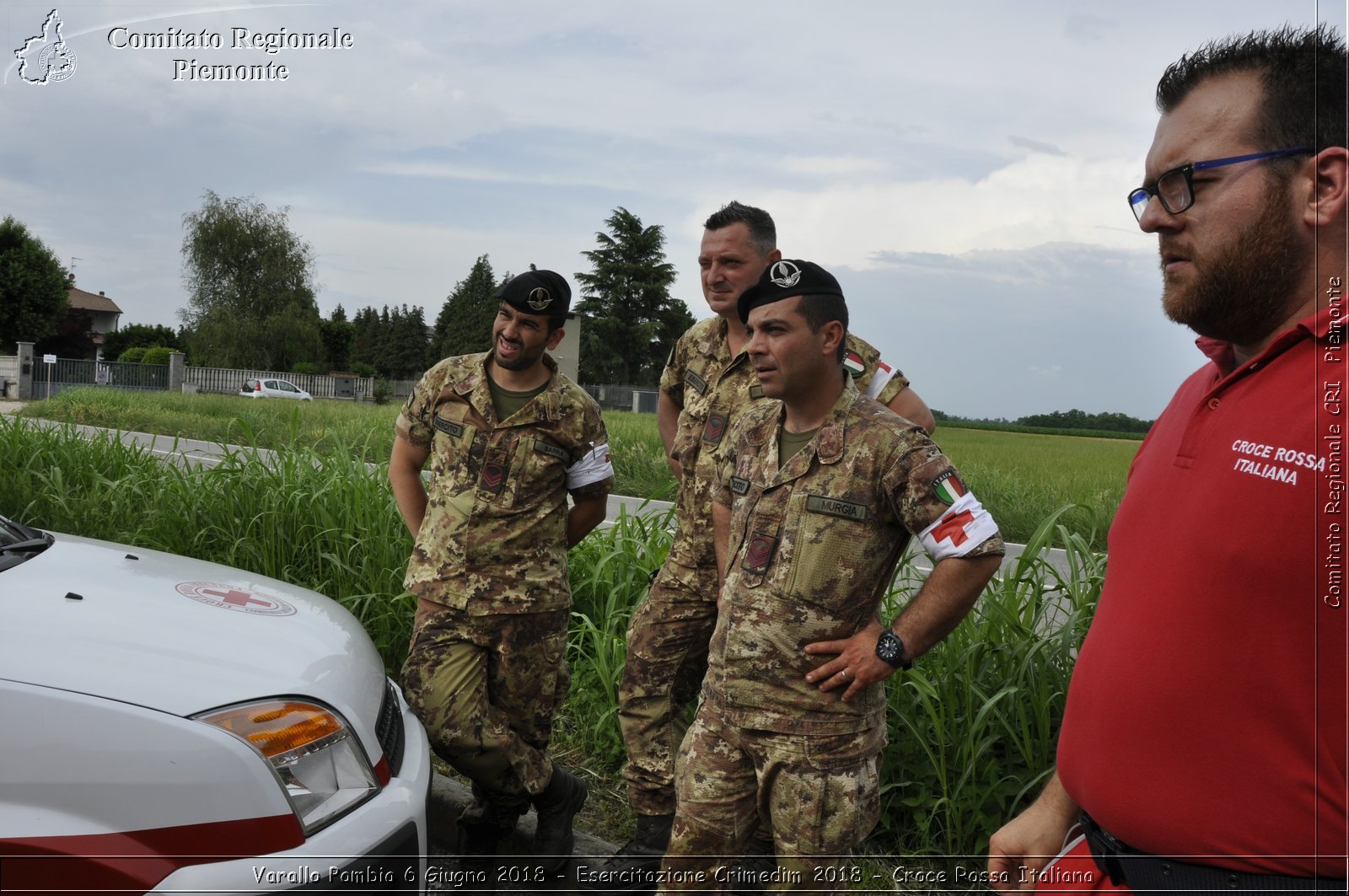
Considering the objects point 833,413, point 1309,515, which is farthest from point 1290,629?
point 833,413

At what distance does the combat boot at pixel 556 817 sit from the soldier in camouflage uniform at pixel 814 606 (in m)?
1.02

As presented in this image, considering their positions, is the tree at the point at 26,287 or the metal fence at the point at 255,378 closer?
the tree at the point at 26,287

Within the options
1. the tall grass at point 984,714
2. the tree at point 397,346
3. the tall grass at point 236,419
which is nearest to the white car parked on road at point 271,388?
the tall grass at point 236,419

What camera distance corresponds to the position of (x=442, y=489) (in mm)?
3477

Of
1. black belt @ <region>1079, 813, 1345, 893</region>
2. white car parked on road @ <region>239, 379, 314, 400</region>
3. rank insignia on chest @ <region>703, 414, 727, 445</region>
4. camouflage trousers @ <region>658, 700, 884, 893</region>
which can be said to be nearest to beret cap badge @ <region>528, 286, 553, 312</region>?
rank insignia on chest @ <region>703, 414, 727, 445</region>

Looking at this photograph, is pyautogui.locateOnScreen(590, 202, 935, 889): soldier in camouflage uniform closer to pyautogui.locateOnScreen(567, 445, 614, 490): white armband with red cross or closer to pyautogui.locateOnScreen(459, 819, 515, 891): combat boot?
pyautogui.locateOnScreen(567, 445, 614, 490): white armband with red cross

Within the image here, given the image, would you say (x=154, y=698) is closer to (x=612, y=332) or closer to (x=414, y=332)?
(x=612, y=332)

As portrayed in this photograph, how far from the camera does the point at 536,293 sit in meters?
3.41

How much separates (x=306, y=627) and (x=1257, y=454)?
2.25 metres

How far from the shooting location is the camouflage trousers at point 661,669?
3389 mm

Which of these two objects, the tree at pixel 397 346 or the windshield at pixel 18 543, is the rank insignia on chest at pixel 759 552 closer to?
the windshield at pixel 18 543

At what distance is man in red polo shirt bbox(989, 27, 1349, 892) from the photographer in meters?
1.20

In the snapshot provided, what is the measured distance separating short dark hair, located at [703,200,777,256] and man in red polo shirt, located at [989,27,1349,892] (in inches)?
86.3

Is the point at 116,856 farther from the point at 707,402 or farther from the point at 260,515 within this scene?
the point at 260,515
